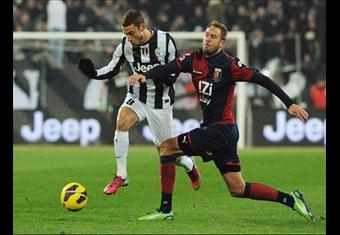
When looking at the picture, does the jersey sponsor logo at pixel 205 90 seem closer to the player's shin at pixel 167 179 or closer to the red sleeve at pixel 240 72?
the red sleeve at pixel 240 72

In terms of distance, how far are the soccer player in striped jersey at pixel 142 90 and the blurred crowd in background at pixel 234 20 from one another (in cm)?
1114

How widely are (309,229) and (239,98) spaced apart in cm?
1225

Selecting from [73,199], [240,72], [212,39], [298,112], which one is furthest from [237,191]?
[73,199]

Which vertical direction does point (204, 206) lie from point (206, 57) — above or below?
below

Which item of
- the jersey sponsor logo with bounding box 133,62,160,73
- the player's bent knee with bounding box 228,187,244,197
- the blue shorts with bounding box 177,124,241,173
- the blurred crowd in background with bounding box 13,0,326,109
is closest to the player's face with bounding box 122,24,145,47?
the jersey sponsor logo with bounding box 133,62,160,73

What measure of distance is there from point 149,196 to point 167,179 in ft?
7.82

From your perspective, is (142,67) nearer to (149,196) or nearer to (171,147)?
(171,147)

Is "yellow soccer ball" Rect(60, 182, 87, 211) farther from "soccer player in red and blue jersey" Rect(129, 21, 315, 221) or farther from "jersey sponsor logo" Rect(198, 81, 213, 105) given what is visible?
"jersey sponsor logo" Rect(198, 81, 213, 105)

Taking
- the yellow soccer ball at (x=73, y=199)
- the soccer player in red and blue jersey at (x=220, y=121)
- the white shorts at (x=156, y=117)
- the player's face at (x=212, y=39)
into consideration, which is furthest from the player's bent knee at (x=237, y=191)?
the white shorts at (x=156, y=117)

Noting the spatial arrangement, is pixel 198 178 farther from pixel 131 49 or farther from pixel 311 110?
pixel 311 110

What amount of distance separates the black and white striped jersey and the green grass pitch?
1.25 m

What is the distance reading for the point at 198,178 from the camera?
11.9 m

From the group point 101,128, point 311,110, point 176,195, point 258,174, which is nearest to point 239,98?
point 311,110

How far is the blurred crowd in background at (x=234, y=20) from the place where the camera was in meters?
22.8
